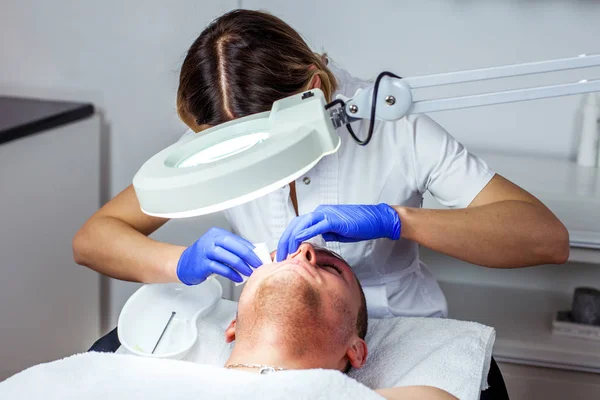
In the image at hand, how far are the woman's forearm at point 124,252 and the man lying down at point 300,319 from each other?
0.25 metres

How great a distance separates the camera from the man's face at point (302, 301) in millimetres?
1346

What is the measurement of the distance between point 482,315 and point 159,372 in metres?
1.37

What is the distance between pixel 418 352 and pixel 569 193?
2.85 ft

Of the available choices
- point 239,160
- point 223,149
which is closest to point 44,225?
point 223,149

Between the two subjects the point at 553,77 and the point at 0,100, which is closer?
the point at 553,77

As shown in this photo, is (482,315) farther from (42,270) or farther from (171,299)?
(42,270)

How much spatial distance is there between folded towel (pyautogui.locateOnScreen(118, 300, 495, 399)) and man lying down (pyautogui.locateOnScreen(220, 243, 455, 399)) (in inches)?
2.2

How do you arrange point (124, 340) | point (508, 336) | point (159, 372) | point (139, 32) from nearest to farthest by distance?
point (159, 372), point (124, 340), point (508, 336), point (139, 32)

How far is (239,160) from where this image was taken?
84 cm

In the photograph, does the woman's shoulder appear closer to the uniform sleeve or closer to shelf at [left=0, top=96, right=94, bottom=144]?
the uniform sleeve

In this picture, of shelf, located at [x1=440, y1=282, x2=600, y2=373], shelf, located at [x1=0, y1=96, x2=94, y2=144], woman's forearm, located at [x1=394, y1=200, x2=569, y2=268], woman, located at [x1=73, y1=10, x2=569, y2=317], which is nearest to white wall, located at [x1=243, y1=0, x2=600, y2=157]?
shelf, located at [x1=440, y1=282, x2=600, y2=373]

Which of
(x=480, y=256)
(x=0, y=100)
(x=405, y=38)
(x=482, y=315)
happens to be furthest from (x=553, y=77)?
(x=0, y=100)

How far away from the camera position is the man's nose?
141cm

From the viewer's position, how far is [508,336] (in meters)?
2.16
